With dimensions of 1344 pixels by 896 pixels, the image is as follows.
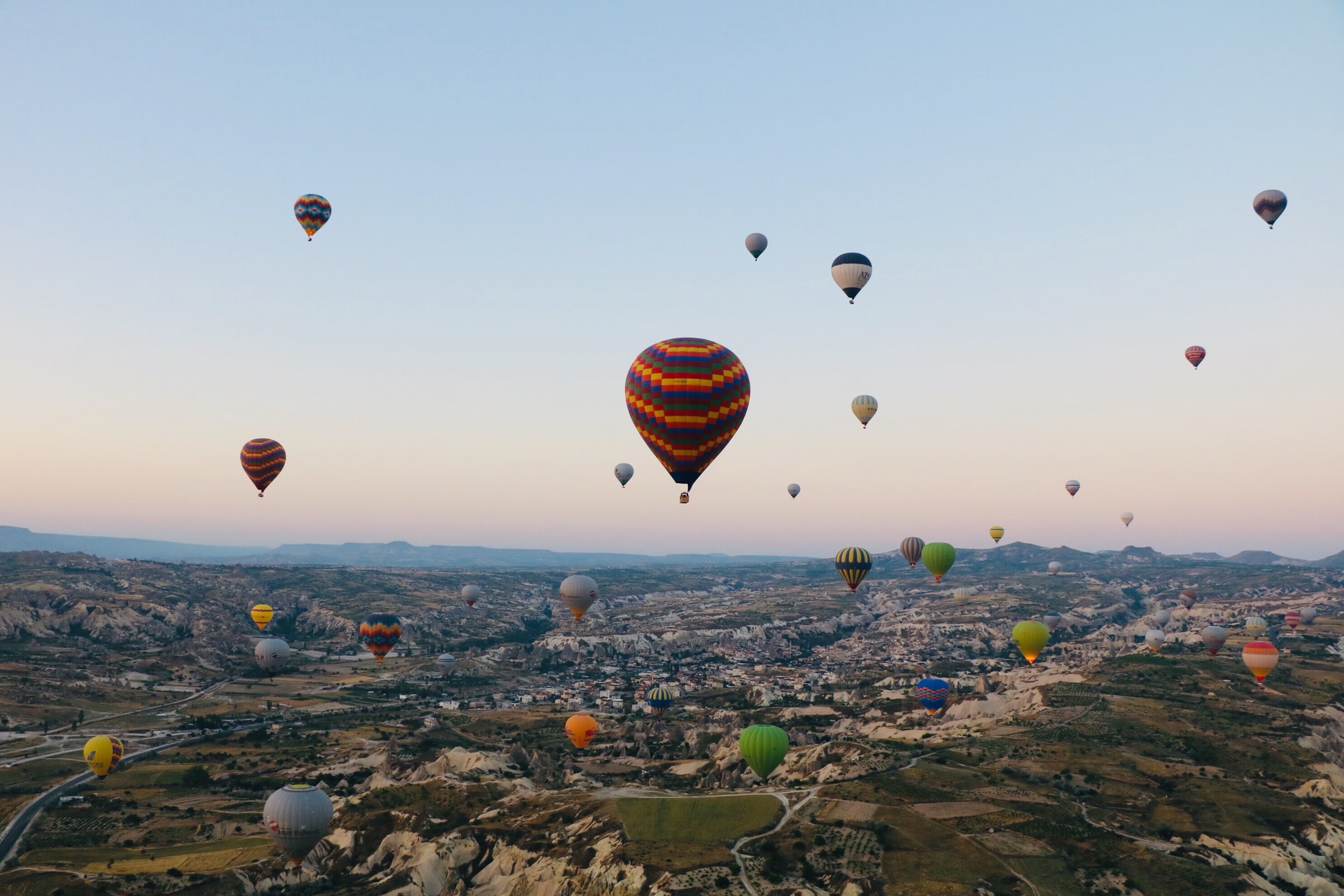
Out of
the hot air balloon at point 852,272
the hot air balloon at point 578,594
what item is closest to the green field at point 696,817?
the hot air balloon at point 578,594

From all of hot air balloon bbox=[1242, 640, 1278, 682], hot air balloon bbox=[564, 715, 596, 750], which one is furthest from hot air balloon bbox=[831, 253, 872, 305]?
hot air balloon bbox=[1242, 640, 1278, 682]

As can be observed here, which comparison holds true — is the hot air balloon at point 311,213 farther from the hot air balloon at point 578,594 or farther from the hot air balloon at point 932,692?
the hot air balloon at point 932,692

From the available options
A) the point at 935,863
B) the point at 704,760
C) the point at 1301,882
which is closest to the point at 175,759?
the point at 704,760

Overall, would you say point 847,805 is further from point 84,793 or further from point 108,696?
point 108,696

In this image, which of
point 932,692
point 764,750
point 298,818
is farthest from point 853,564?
point 298,818

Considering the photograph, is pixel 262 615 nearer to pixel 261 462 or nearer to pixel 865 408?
pixel 261 462
